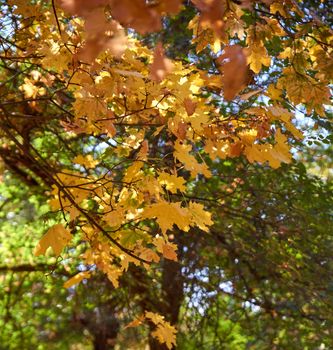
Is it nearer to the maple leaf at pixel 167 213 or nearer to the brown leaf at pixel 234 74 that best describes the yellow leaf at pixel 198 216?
the maple leaf at pixel 167 213

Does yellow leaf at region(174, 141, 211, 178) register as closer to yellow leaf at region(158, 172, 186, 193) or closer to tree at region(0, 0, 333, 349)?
tree at region(0, 0, 333, 349)

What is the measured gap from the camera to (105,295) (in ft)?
19.2

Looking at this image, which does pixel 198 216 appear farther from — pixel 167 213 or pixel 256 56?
pixel 256 56

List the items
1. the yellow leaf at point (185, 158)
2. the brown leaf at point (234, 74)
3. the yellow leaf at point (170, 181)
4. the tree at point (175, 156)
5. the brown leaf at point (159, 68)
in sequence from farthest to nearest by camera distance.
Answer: the yellow leaf at point (170, 181), the tree at point (175, 156), the yellow leaf at point (185, 158), the brown leaf at point (159, 68), the brown leaf at point (234, 74)

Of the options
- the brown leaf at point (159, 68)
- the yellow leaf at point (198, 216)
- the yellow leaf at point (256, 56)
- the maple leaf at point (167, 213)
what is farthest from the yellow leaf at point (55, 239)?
the yellow leaf at point (256, 56)

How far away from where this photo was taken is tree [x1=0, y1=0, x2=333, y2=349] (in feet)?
7.21

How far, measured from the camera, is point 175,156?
203cm

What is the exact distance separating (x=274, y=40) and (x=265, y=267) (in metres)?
2.63

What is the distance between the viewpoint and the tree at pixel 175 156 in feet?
7.21

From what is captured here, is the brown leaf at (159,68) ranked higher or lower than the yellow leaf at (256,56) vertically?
lower

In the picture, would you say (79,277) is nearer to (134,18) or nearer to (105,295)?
(134,18)

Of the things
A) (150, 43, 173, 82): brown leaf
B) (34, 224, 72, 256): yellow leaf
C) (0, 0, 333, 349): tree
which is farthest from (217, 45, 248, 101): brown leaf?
(34, 224, 72, 256): yellow leaf

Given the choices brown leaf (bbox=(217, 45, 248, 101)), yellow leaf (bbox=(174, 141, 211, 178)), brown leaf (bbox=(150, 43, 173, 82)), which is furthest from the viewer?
yellow leaf (bbox=(174, 141, 211, 178))

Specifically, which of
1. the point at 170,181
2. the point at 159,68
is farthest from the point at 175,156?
the point at 159,68
